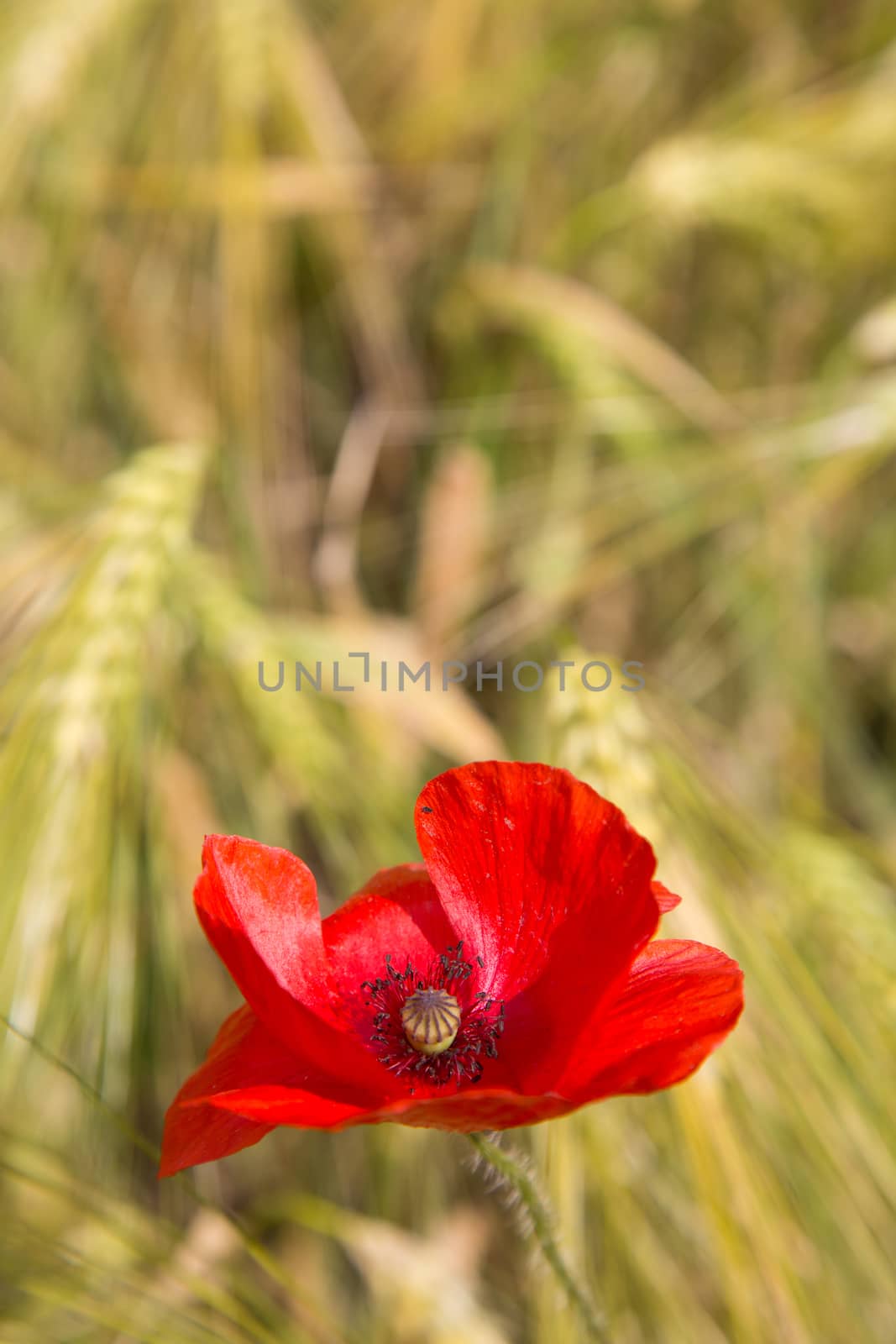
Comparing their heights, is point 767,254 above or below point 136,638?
above

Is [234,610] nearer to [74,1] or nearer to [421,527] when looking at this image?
[421,527]

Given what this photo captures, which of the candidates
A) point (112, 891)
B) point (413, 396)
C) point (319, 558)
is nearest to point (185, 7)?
point (413, 396)

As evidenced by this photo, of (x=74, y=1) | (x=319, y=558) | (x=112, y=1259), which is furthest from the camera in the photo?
(x=319, y=558)

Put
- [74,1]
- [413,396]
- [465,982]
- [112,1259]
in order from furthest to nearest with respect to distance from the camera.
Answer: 1. [413,396]
2. [74,1]
3. [112,1259]
4. [465,982]

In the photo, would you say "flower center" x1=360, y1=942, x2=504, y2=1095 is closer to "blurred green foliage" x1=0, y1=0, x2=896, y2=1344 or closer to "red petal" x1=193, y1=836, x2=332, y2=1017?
"red petal" x1=193, y1=836, x2=332, y2=1017

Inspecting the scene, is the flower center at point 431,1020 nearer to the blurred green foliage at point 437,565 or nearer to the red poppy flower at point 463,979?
the red poppy flower at point 463,979

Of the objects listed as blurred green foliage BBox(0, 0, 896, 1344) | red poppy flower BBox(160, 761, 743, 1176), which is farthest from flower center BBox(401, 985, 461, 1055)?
blurred green foliage BBox(0, 0, 896, 1344)

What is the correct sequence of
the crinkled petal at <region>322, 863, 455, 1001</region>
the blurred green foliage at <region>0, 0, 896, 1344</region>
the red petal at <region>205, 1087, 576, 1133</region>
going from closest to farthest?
the red petal at <region>205, 1087, 576, 1133</region>, the crinkled petal at <region>322, 863, 455, 1001</region>, the blurred green foliage at <region>0, 0, 896, 1344</region>
